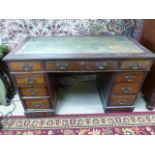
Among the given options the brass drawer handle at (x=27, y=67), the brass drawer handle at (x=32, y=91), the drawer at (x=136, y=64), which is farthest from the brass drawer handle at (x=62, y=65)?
the drawer at (x=136, y=64)

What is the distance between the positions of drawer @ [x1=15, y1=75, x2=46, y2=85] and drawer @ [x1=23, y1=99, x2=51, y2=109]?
24cm

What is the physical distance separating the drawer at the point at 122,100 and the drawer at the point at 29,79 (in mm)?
718

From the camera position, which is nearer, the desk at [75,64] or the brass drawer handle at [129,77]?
the desk at [75,64]

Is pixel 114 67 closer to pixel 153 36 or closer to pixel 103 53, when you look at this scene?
pixel 103 53

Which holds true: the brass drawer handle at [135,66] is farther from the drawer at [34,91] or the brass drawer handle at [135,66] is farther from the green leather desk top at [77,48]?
the drawer at [34,91]

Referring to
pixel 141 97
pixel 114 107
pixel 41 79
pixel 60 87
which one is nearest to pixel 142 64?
pixel 114 107

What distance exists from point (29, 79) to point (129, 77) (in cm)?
89

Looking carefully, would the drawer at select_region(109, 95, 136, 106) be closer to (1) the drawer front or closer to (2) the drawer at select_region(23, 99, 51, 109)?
(1) the drawer front

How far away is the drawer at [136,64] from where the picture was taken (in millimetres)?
1261

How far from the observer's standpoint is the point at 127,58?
48.2 inches

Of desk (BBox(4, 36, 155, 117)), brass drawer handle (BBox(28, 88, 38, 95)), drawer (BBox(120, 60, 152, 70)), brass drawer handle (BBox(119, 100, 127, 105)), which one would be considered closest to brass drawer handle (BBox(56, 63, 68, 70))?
desk (BBox(4, 36, 155, 117))

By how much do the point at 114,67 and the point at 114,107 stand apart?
0.54 metres

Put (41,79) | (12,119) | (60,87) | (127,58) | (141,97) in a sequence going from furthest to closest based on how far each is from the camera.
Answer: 1. (60,87)
2. (141,97)
3. (12,119)
4. (41,79)
5. (127,58)

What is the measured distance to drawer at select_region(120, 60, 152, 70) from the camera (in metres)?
1.26
